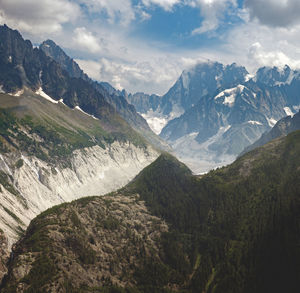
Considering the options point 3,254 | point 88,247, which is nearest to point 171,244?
point 88,247

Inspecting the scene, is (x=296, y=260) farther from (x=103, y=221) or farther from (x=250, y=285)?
(x=103, y=221)

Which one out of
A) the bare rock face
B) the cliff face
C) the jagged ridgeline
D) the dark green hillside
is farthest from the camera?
the dark green hillside

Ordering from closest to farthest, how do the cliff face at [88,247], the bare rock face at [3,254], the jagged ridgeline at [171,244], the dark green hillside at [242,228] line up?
the cliff face at [88,247] → the bare rock face at [3,254] → the jagged ridgeline at [171,244] → the dark green hillside at [242,228]

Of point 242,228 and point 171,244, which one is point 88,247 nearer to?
point 171,244

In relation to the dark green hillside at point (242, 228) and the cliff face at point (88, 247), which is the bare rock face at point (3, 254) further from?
the dark green hillside at point (242, 228)

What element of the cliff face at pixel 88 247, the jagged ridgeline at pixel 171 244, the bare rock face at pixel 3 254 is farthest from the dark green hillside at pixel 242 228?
the bare rock face at pixel 3 254

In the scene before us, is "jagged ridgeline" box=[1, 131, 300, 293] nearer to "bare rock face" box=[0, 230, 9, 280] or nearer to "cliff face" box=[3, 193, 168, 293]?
"cliff face" box=[3, 193, 168, 293]

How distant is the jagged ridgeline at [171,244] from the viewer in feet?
408

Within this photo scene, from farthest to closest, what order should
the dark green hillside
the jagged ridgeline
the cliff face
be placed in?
the dark green hillside → the jagged ridgeline → the cliff face

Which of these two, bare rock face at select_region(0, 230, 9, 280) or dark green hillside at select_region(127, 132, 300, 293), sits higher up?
dark green hillside at select_region(127, 132, 300, 293)

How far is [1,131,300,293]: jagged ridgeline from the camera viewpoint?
124438 millimetres

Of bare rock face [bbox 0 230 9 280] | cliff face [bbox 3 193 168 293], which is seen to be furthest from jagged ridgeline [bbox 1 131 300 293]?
bare rock face [bbox 0 230 9 280]

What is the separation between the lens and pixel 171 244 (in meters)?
157

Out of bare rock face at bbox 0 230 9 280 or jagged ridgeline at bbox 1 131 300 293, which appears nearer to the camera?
bare rock face at bbox 0 230 9 280
